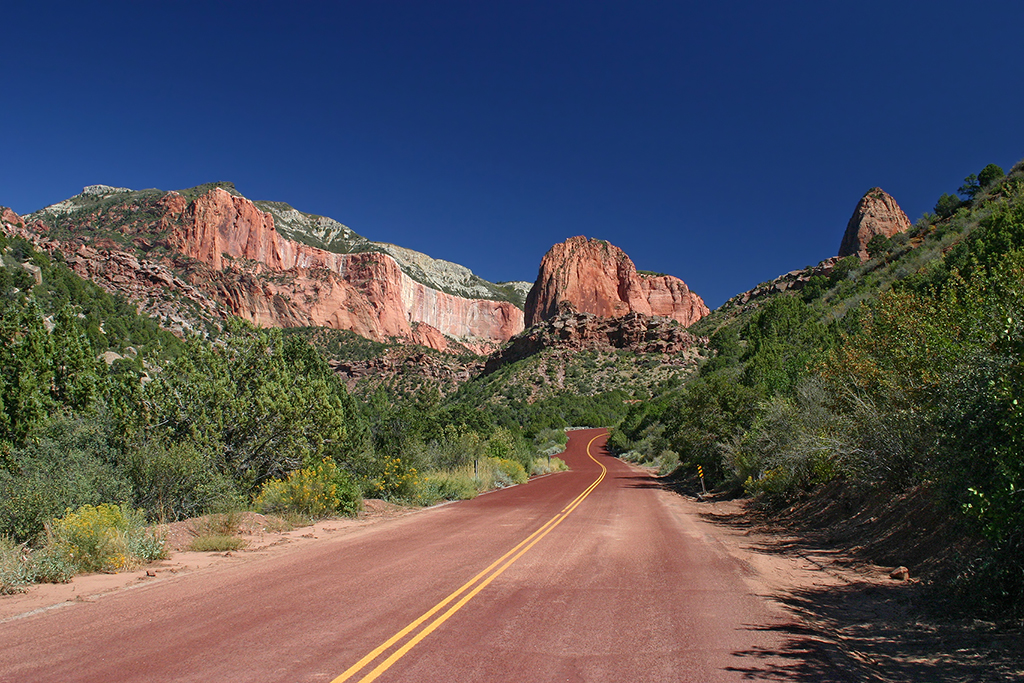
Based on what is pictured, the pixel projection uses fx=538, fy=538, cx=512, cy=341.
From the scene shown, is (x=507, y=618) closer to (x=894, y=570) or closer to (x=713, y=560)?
(x=713, y=560)

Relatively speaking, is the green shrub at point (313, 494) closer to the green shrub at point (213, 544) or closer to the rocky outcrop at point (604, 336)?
the green shrub at point (213, 544)

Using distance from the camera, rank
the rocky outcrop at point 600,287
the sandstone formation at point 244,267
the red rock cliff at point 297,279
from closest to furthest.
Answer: the sandstone formation at point 244,267 < the red rock cliff at point 297,279 < the rocky outcrop at point 600,287

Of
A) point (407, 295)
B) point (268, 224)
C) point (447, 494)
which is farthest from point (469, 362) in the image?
point (447, 494)

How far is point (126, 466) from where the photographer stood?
1136 cm

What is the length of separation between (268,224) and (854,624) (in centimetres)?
14203

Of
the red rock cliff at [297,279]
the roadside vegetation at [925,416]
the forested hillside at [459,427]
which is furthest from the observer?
the red rock cliff at [297,279]

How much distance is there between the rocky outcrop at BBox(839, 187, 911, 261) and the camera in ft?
284

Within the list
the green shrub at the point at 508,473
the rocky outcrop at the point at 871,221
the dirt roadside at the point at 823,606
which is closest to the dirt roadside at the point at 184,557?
the dirt roadside at the point at 823,606

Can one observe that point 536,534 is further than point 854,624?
Yes

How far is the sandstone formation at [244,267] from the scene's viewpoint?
84375 mm

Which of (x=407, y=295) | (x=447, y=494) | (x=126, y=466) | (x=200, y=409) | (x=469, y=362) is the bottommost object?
(x=447, y=494)

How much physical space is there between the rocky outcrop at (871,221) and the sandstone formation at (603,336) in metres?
28.4

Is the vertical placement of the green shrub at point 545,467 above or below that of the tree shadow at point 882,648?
below

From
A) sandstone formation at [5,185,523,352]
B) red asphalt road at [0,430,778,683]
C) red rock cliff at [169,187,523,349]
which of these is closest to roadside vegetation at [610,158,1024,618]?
red asphalt road at [0,430,778,683]
